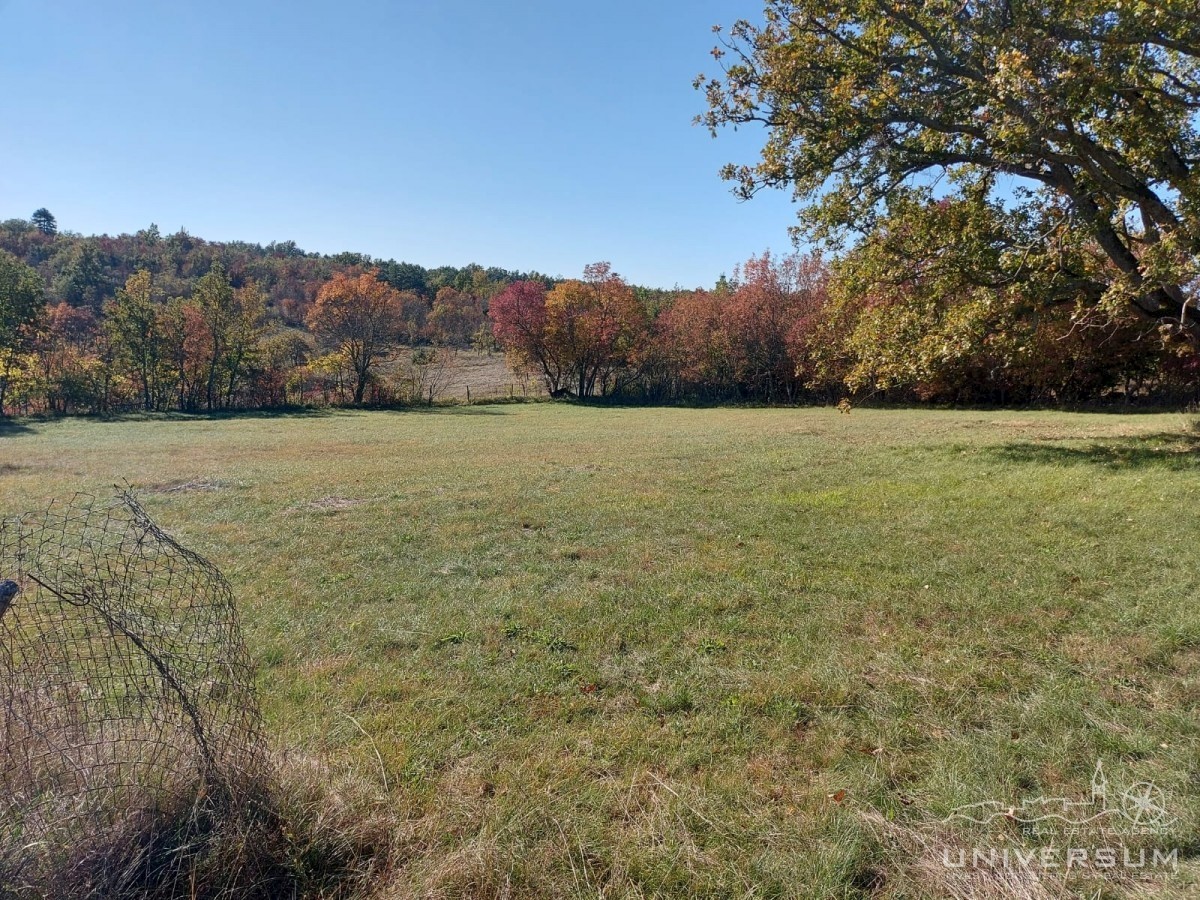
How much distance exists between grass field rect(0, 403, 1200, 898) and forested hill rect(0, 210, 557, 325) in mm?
68468

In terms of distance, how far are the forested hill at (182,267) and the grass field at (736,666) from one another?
6847cm

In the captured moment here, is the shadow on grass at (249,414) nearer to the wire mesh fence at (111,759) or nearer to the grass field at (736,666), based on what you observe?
the grass field at (736,666)

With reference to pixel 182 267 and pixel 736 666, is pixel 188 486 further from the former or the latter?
pixel 182 267

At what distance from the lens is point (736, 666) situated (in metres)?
4.84

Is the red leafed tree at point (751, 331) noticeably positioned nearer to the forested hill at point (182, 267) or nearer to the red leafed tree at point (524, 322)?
the red leafed tree at point (524, 322)

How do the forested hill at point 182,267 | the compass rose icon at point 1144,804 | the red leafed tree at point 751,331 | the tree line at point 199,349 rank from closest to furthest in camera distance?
the compass rose icon at point 1144,804, the tree line at point 199,349, the red leafed tree at point 751,331, the forested hill at point 182,267

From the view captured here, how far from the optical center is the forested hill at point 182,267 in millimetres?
72812

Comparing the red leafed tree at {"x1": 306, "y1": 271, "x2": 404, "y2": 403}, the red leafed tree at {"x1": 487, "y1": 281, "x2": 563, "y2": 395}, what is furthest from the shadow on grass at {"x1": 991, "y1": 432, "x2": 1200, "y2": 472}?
the red leafed tree at {"x1": 306, "y1": 271, "x2": 404, "y2": 403}

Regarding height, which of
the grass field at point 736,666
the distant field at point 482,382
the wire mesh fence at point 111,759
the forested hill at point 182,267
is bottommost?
the grass field at point 736,666

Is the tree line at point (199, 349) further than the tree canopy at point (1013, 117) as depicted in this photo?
Yes

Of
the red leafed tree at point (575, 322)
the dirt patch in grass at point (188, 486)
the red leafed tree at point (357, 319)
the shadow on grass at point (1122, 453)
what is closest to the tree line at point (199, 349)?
the red leafed tree at point (357, 319)

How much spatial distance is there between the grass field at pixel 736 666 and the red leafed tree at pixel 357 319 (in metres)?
37.4

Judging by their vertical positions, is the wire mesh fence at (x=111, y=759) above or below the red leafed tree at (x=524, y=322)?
below

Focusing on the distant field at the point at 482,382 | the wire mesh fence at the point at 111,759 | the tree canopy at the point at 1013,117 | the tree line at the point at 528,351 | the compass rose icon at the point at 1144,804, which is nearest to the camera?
the wire mesh fence at the point at 111,759
